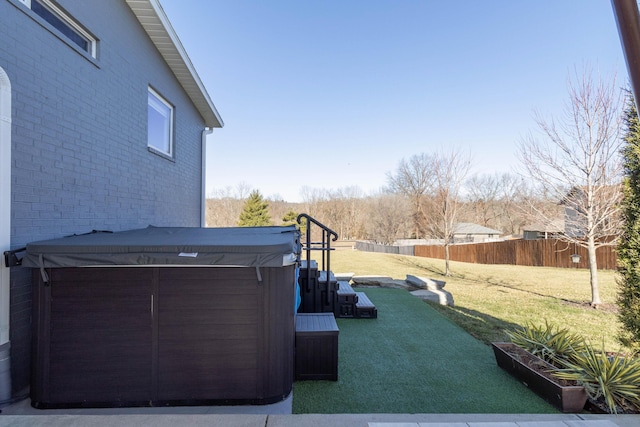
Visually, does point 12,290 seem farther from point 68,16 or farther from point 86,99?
point 68,16

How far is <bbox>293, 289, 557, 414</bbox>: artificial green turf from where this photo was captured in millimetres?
Answer: 2828

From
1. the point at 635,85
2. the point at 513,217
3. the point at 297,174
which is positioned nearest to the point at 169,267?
the point at 635,85

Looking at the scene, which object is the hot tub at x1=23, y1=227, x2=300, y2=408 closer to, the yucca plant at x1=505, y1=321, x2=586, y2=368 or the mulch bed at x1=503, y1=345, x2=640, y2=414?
the mulch bed at x1=503, y1=345, x2=640, y2=414

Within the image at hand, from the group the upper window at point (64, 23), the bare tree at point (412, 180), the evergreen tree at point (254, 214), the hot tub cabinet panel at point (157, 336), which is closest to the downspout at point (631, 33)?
the hot tub cabinet panel at point (157, 336)

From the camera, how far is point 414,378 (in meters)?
3.41

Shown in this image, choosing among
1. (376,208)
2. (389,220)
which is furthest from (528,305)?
(376,208)

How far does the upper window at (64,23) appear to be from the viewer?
329 cm

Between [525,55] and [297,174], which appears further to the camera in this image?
[297,174]

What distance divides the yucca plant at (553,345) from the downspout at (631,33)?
8.61 ft

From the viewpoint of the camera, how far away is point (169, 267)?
274 cm

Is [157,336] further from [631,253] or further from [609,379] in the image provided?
[631,253]

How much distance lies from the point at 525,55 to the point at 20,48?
12.4 metres

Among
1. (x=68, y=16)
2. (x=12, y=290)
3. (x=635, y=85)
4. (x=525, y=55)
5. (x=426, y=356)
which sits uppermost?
(x=525, y=55)

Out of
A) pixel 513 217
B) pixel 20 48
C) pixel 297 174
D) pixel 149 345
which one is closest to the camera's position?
pixel 149 345
